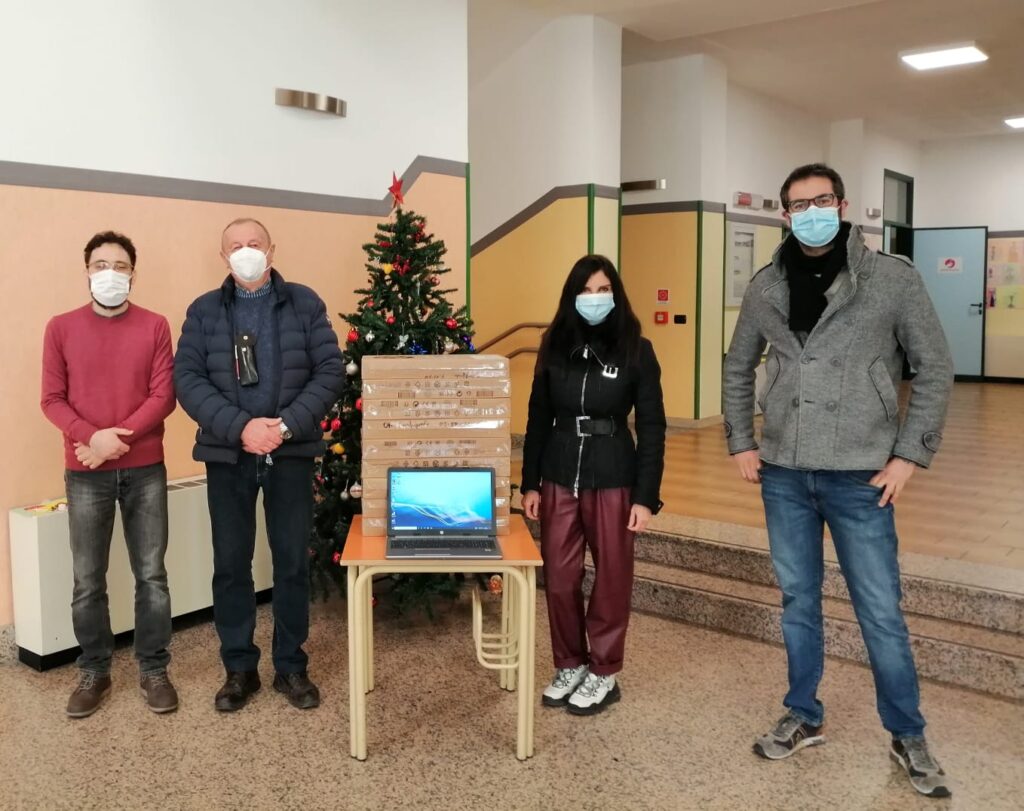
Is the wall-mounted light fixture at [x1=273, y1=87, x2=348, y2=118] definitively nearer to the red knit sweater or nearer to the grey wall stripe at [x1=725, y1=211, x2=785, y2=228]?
the red knit sweater

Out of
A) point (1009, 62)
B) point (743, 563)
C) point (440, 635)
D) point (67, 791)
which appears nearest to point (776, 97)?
point (1009, 62)

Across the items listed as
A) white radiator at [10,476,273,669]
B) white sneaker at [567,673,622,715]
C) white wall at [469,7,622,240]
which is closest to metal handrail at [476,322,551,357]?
white wall at [469,7,622,240]

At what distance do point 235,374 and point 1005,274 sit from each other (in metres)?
12.3

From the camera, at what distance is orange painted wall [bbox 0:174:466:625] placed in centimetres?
360

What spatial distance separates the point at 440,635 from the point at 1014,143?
39.0ft

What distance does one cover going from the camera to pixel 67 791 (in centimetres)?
271

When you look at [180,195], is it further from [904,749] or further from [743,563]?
[904,749]

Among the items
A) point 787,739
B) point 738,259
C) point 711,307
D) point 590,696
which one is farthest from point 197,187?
point 738,259

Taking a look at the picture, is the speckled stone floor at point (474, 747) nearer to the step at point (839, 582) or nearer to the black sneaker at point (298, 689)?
the black sneaker at point (298, 689)

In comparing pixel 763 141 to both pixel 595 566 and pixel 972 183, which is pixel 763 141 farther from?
pixel 595 566

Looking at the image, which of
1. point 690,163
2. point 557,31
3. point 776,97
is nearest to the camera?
A: point 557,31

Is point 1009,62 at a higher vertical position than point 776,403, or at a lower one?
higher

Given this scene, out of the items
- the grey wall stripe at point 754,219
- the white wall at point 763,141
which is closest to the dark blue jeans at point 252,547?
the grey wall stripe at point 754,219

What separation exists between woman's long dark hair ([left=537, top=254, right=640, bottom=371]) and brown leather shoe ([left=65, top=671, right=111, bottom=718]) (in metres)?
1.99
